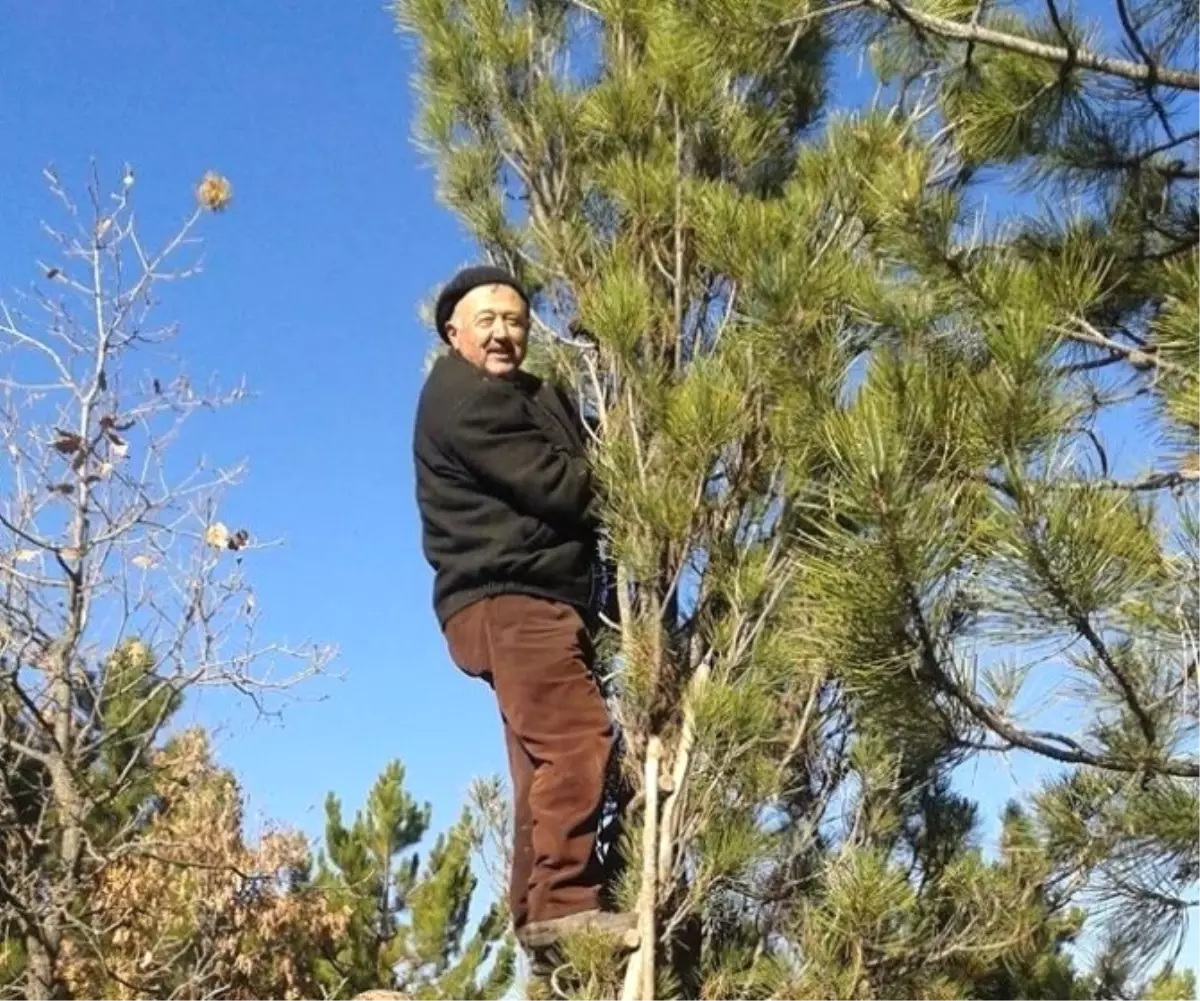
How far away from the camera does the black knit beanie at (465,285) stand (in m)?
3.52

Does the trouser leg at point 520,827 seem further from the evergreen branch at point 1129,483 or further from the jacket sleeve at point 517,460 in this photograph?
the evergreen branch at point 1129,483

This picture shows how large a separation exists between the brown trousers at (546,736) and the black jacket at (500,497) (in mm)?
69

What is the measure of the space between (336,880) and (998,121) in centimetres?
964

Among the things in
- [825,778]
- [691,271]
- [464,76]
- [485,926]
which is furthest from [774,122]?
[485,926]

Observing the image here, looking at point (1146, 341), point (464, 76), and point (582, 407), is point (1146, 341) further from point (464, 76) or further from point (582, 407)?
point (464, 76)

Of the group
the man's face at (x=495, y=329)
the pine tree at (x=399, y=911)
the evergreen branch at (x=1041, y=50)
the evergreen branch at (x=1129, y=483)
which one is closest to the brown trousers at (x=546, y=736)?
the man's face at (x=495, y=329)

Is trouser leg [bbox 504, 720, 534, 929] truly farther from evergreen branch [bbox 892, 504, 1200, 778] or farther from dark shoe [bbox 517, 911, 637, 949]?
evergreen branch [bbox 892, 504, 1200, 778]

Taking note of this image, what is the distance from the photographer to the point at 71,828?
4.65 metres

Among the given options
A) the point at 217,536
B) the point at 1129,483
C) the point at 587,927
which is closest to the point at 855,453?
the point at 1129,483

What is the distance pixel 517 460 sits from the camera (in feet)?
10.4

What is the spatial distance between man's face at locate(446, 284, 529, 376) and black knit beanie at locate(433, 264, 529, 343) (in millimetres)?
18

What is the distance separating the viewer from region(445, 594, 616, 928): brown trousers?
2.97m

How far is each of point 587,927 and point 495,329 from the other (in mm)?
1435

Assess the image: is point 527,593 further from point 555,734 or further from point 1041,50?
point 1041,50
